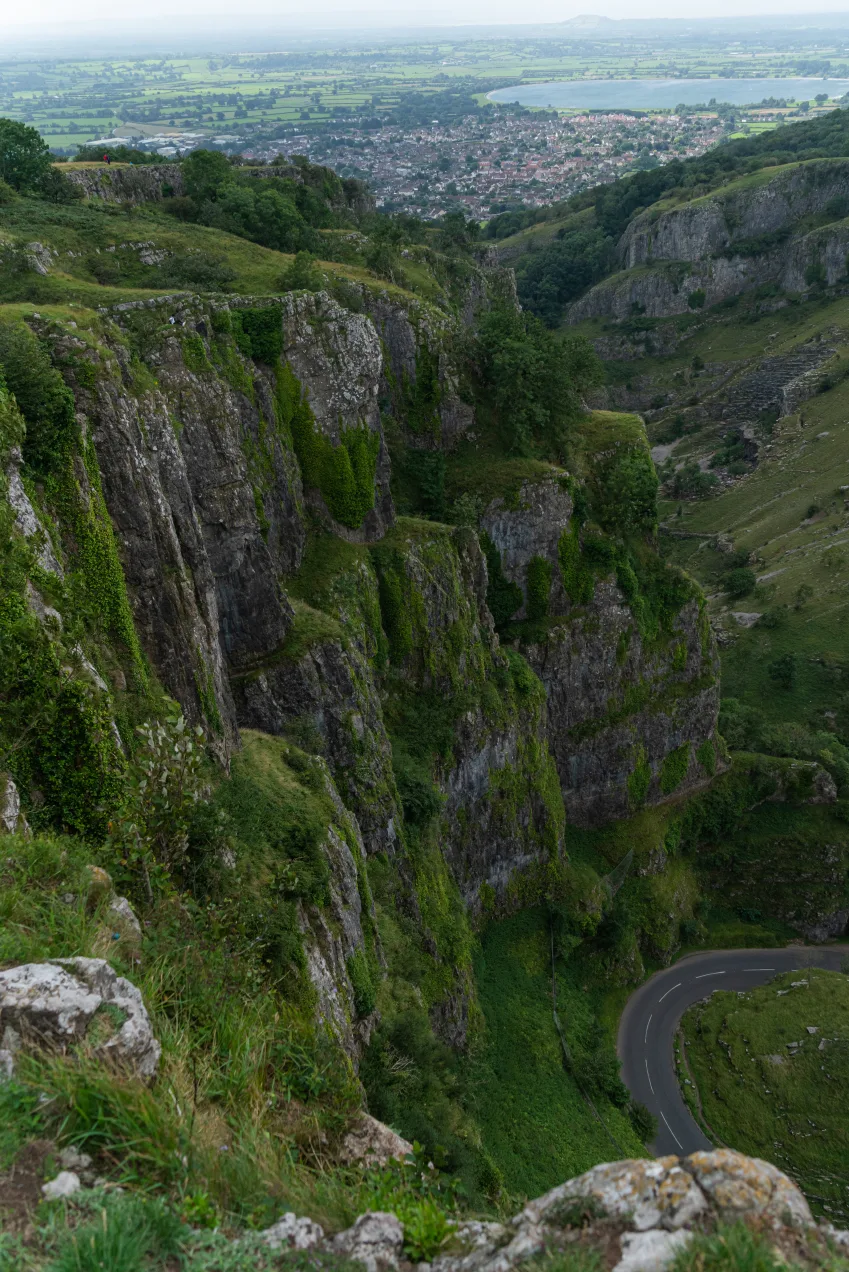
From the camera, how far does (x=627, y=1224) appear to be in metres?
6.98

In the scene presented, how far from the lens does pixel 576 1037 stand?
4506 cm

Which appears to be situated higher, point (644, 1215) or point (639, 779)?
point (644, 1215)

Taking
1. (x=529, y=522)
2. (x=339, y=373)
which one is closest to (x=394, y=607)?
(x=339, y=373)

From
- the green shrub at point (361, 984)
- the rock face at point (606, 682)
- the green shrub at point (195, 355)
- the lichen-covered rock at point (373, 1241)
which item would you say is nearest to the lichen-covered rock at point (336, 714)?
the green shrub at point (361, 984)

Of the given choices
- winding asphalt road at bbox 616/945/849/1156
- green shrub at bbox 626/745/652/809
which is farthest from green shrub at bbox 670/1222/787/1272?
green shrub at bbox 626/745/652/809

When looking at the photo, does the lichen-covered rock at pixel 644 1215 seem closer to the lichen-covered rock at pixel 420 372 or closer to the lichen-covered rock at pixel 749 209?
the lichen-covered rock at pixel 420 372

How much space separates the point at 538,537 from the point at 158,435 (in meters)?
28.6

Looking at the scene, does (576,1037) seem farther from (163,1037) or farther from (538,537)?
(163,1037)

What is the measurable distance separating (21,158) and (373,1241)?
55575 millimetres

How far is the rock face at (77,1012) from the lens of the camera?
25.3 ft

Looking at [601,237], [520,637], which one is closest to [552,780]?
[520,637]

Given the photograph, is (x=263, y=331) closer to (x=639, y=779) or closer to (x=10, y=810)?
(x=10, y=810)

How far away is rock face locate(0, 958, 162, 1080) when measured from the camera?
7711mm

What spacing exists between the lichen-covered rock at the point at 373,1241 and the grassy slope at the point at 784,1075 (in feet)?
142
